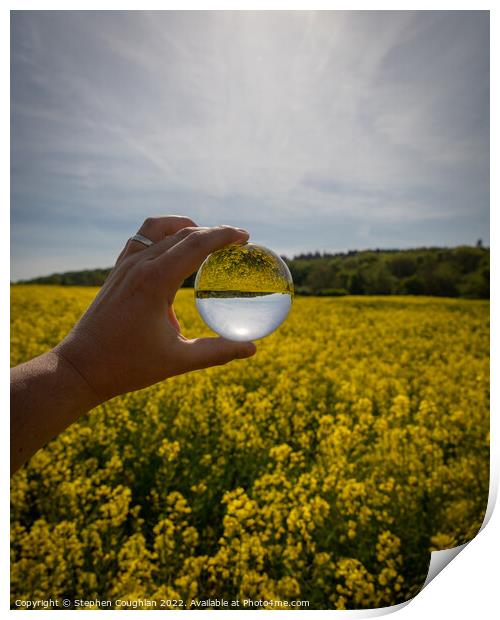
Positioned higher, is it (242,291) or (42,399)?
(242,291)

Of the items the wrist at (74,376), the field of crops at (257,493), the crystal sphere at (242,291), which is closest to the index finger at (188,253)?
the crystal sphere at (242,291)

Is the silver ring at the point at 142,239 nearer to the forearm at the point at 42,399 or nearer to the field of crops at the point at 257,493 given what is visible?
the forearm at the point at 42,399

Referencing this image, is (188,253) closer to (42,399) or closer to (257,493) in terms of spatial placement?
(42,399)

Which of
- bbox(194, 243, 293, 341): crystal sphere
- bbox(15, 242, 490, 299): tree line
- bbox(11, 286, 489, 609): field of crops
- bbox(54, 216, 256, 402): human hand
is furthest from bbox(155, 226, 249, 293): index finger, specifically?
bbox(15, 242, 490, 299): tree line

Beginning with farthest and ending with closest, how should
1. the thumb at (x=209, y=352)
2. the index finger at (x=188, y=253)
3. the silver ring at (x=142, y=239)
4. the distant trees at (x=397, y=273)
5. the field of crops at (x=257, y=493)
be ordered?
the distant trees at (x=397, y=273) < the field of crops at (x=257, y=493) < the silver ring at (x=142, y=239) < the thumb at (x=209, y=352) < the index finger at (x=188, y=253)

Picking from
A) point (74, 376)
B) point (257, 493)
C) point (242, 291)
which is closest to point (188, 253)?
point (242, 291)

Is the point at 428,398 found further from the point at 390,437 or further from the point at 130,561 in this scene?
the point at 130,561
